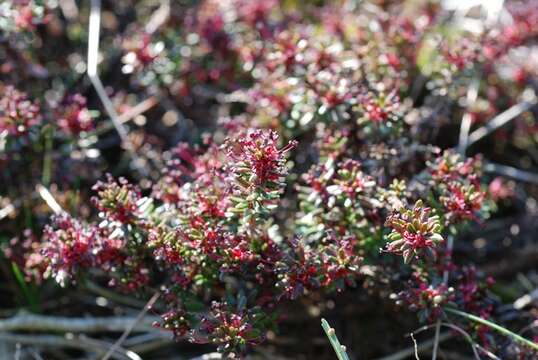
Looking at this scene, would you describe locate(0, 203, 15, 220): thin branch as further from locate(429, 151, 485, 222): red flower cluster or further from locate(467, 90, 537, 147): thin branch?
locate(467, 90, 537, 147): thin branch

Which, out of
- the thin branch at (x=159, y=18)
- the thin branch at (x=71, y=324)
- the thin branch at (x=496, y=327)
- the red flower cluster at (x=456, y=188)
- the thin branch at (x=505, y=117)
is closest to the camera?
the thin branch at (x=496, y=327)

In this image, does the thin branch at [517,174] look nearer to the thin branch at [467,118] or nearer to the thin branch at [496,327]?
the thin branch at [467,118]

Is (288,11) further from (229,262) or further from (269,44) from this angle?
(229,262)

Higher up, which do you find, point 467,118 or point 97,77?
point 97,77

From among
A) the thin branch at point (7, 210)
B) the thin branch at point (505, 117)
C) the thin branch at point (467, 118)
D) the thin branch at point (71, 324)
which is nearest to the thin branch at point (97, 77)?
the thin branch at point (7, 210)

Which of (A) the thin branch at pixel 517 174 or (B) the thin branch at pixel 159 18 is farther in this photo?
(B) the thin branch at pixel 159 18

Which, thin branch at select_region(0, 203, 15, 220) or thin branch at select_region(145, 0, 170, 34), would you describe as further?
thin branch at select_region(145, 0, 170, 34)

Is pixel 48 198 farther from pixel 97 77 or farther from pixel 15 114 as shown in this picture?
pixel 97 77

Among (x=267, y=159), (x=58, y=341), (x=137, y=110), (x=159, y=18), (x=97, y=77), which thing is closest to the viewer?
(x=267, y=159)

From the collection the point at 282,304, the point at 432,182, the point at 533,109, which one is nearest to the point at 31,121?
the point at 282,304

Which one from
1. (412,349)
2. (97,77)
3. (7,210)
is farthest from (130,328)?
(97,77)

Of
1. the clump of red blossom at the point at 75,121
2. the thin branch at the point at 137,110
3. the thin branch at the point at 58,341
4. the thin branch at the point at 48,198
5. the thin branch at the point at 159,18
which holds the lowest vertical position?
the thin branch at the point at 58,341

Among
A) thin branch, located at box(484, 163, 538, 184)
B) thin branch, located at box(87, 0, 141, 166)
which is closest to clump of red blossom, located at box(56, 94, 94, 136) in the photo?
thin branch, located at box(87, 0, 141, 166)
